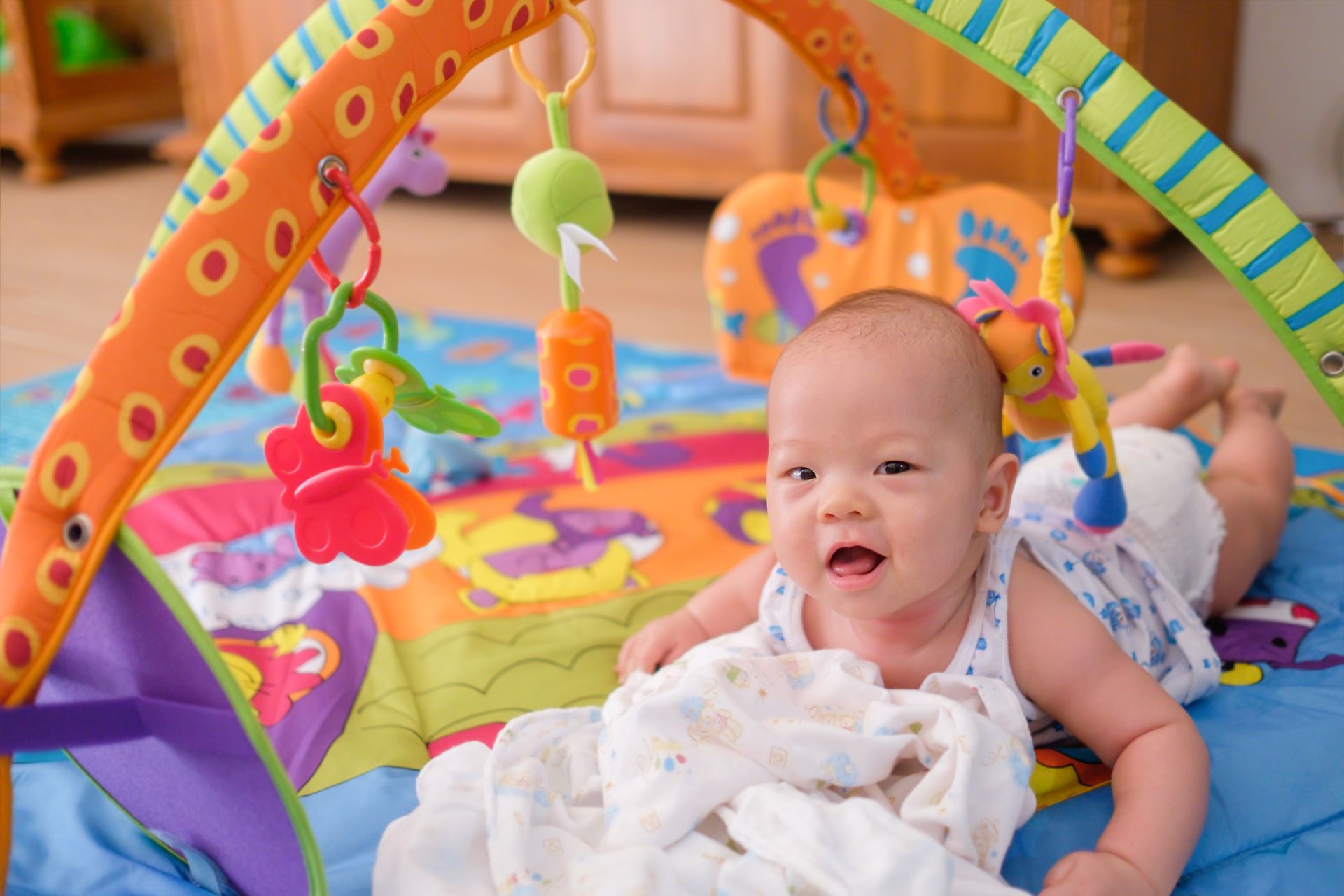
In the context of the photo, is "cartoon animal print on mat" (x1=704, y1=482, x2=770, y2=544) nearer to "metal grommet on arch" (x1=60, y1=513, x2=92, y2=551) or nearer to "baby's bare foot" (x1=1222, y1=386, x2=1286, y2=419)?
"baby's bare foot" (x1=1222, y1=386, x2=1286, y2=419)

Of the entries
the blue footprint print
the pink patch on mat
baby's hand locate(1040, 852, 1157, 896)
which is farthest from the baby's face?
the blue footprint print

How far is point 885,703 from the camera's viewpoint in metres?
0.75

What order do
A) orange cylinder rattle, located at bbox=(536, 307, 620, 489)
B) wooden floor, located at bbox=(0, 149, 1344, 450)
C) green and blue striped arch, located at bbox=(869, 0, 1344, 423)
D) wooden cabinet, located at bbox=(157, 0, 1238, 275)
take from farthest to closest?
wooden cabinet, located at bbox=(157, 0, 1238, 275) < wooden floor, located at bbox=(0, 149, 1344, 450) < orange cylinder rattle, located at bbox=(536, 307, 620, 489) < green and blue striped arch, located at bbox=(869, 0, 1344, 423)

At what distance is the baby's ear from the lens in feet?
2.54

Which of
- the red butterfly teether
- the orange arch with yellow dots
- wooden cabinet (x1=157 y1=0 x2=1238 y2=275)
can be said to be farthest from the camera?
wooden cabinet (x1=157 y1=0 x2=1238 y2=275)

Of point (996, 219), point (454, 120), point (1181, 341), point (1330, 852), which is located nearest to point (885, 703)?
point (1330, 852)

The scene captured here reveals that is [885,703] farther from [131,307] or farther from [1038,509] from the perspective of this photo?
[131,307]

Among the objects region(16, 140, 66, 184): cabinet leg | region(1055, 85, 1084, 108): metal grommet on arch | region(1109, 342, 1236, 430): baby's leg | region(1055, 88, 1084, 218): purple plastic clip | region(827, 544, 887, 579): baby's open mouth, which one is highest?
region(1055, 85, 1084, 108): metal grommet on arch

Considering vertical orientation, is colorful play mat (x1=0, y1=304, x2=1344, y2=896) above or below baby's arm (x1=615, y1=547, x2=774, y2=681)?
below

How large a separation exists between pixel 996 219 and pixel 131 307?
1003 mm

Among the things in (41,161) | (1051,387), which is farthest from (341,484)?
(41,161)

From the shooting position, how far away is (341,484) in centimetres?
69

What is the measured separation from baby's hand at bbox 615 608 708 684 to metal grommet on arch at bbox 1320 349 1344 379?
0.47 m

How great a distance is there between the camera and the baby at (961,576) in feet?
2.38
